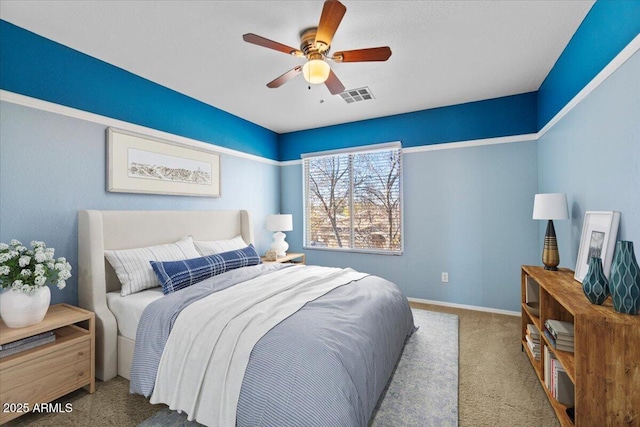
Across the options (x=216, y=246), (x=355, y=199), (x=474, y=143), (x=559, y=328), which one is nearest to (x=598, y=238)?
(x=559, y=328)

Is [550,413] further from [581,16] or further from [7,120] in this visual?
[7,120]

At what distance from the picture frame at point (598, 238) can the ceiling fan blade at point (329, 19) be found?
202 cm

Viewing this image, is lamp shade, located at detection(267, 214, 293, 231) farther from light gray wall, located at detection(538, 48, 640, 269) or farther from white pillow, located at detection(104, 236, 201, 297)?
light gray wall, located at detection(538, 48, 640, 269)

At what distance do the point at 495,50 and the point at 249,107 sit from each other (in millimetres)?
2778

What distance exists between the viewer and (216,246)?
329 cm

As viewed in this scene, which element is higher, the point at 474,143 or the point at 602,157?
the point at 474,143

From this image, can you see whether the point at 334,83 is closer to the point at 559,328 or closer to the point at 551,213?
the point at 551,213

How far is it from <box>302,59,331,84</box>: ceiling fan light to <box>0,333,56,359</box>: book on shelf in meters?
2.58

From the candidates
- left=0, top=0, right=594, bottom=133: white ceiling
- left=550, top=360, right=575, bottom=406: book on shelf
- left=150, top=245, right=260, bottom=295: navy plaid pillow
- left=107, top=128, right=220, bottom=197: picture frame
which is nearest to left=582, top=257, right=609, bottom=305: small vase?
left=550, top=360, right=575, bottom=406: book on shelf

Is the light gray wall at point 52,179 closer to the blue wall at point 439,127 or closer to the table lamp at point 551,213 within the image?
the blue wall at point 439,127

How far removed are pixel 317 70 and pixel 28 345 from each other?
2.67 m

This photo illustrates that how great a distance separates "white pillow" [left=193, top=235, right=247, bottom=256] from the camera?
3164 millimetres

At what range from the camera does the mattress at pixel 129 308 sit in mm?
2162

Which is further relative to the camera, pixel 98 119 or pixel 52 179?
pixel 98 119
